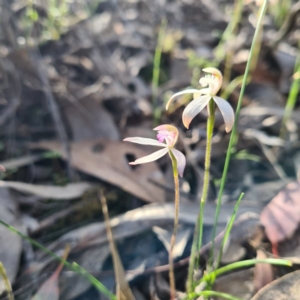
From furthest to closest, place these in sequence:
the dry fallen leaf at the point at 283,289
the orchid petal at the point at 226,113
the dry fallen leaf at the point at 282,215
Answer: the dry fallen leaf at the point at 282,215 → the dry fallen leaf at the point at 283,289 → the orchid petal at the point at 226,113

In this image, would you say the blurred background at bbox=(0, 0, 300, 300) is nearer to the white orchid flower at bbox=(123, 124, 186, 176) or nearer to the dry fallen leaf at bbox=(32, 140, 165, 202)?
the dry fallen leaf at bbox=(32, 140, 165, 202)

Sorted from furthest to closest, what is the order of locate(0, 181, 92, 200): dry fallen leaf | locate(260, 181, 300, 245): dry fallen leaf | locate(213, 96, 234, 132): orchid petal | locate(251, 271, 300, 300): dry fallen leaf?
locate(0, 181, 92, 200): dry fallen leaf → locate(260, 181, 300, 245): dry fallen leaf → locate(251, 271, 300, 300): dry fallen leaf → locate(213, 96, 234, 132): orchid petal

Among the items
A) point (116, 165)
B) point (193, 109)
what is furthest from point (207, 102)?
point (116, 165)

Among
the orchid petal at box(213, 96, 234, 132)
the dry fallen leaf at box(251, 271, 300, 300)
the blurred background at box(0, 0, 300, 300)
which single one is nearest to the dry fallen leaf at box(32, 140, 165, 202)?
the blurred background at box(0, 0, 300, 300)

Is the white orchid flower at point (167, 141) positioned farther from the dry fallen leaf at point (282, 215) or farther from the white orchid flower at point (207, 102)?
the dry fallen leaf at point (282, 215)

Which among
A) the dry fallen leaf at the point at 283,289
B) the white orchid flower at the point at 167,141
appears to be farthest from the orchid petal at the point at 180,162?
the dry fallen leaf at the point at 283,289
